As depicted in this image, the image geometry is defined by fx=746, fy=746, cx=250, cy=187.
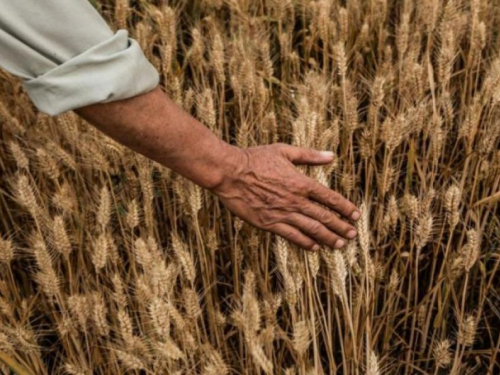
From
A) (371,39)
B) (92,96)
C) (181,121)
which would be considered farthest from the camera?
(371,39)

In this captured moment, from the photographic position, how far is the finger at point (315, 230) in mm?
1499

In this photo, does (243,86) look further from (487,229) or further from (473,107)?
(487,229)

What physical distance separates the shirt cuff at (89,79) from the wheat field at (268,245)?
0.29 m

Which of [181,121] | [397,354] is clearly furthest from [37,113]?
[397,354]

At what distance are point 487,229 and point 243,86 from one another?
681 millimetres

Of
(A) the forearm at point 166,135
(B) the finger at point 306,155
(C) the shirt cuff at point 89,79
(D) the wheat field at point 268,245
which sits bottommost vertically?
(D) the wheat field at point 268,245

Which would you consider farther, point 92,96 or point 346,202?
point 346,202

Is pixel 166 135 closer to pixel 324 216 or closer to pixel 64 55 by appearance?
pixel 64 55

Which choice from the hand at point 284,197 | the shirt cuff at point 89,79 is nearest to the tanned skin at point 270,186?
the hand at point 284,197

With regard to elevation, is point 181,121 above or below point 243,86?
above

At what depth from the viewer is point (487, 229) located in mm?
1781

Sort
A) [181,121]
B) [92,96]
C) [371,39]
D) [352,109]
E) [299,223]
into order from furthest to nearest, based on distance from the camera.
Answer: [371,39]
[352,109]
[299,223]
[181,121]
[92,96]

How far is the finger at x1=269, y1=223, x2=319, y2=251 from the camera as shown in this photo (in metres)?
1.49

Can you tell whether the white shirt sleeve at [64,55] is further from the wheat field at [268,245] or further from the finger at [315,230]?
the finger at [315,230]
